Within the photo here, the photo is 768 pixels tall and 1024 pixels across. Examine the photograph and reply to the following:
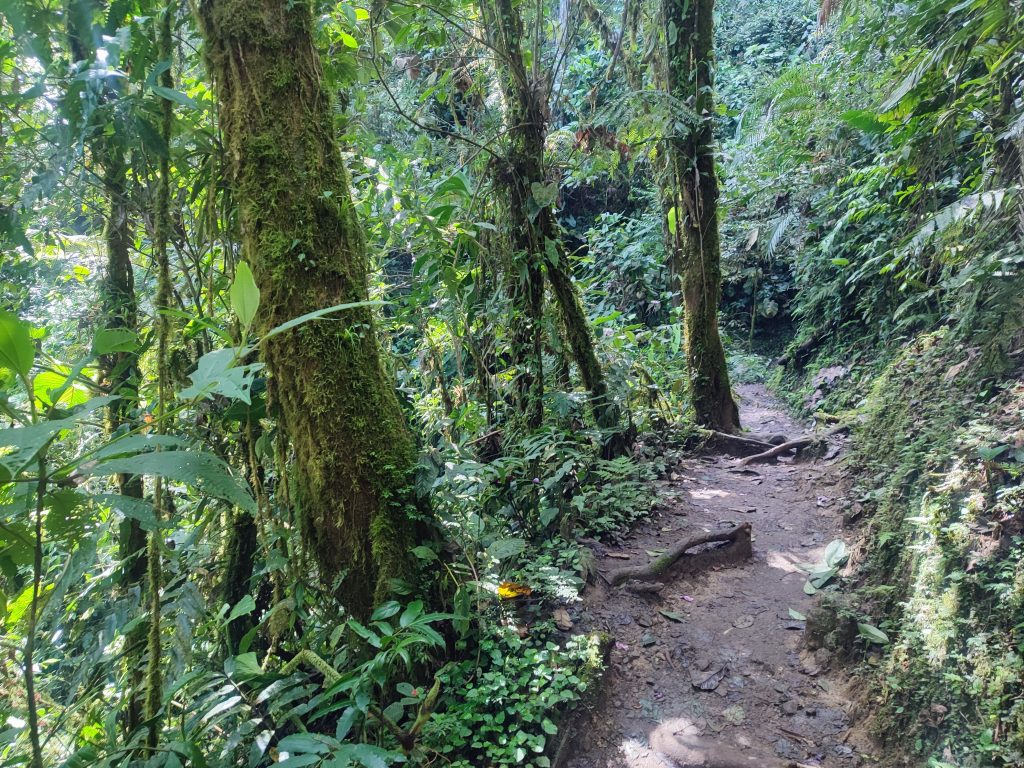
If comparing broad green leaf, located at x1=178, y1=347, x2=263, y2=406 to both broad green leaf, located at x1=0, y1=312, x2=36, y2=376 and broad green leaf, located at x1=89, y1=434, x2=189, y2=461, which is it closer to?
broad green leaf, located at x1=89, y1=434, x2=189, y2=461

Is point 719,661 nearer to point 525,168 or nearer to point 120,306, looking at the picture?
point 525,168

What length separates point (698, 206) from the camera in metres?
6.48

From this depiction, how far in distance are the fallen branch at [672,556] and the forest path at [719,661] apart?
0.09 meters

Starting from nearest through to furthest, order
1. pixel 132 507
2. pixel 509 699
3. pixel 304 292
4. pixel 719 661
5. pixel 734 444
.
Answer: pixel 132 507, pixel 304 292, pixel 509 699, pixel 719 661, pixel 734 444

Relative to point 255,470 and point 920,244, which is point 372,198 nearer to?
point 255,470

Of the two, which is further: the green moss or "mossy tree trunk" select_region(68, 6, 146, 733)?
the green moss

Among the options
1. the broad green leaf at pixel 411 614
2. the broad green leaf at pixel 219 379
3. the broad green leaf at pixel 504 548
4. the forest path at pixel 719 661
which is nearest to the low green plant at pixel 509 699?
the forest path at pixel 719 661

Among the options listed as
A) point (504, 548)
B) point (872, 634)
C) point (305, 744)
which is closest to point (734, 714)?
point (872, 634)

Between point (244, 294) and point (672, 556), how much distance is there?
10.9 ft

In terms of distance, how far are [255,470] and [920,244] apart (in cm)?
471

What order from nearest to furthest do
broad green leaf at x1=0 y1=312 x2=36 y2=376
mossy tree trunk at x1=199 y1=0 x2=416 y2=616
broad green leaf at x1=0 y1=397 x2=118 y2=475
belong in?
broad green leaf at x1=0 y1=397 x2=118 y2=475 → broad green leaf at x1=0 y1=312 x2=36 y2=376 → mossy tree trunk at x1=199 y1=0 x2=416 y2=616

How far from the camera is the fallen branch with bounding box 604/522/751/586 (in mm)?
3639

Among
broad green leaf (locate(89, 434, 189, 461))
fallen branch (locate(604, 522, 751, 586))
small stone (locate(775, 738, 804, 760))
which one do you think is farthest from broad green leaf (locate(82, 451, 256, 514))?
fallen branch (locate(604, 522, 751, 586))

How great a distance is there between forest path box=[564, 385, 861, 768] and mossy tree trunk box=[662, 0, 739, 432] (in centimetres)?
197
